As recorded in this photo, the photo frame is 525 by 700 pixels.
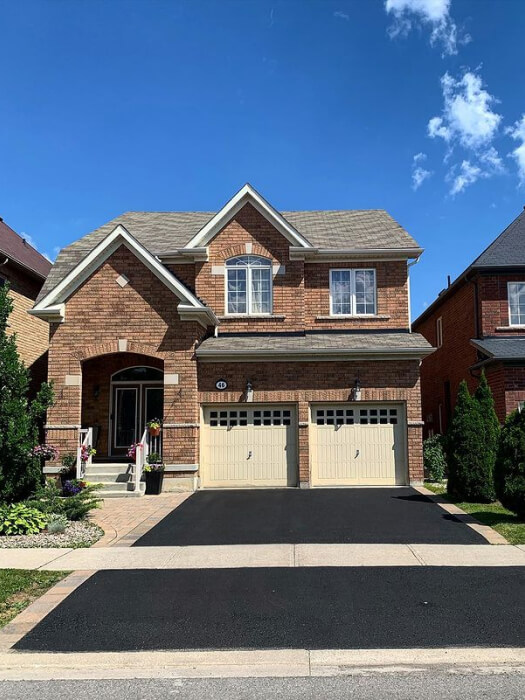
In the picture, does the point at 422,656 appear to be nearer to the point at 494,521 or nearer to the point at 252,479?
the point at 494,521

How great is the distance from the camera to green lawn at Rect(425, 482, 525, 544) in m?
9.37

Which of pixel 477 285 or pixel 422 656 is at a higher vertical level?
pixel 477 285

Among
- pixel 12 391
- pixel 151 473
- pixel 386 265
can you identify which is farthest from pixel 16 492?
pixel 386 265

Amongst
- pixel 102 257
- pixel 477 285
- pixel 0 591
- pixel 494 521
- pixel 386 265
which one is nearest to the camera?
pixel 0 591

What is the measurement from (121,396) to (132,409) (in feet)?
1.72

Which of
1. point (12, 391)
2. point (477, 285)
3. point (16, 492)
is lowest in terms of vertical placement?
A: point (16, 492)

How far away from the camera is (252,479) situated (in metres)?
15.6

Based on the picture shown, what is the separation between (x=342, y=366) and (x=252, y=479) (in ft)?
13.0

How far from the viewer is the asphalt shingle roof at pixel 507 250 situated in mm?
18516

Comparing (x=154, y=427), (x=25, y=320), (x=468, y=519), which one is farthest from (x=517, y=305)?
(x=25, y=320)

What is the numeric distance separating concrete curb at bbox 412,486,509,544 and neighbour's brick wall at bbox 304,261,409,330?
5.18m

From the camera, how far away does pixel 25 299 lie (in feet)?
65.7

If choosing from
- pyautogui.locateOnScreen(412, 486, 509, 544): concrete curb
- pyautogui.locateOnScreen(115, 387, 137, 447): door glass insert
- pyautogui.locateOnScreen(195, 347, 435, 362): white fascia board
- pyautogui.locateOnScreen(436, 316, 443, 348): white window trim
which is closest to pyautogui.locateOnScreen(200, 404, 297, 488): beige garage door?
pyautogui.locateOnScreen(195, 347, 435, 362): white fascia board

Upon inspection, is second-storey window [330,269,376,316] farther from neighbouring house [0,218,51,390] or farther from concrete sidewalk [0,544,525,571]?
neighbouring house [0,218,51,390]
